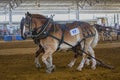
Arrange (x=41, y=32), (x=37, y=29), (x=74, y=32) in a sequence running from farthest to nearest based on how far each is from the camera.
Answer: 1. (x=74, y=32)
2. (x=37, y=29)
3. (x=41, y=32)

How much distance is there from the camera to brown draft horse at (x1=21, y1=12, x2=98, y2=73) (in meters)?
8.55

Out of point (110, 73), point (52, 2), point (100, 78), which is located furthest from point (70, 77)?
point (52, 2)

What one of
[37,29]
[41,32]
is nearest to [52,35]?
[41,32]

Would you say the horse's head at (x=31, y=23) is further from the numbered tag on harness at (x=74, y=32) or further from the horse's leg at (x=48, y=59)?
the numbered tag on harness at (x=74, y=32)

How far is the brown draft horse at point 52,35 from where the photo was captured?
8.55m

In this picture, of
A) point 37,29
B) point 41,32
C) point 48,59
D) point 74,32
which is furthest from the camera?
point 74,32

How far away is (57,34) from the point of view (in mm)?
8805

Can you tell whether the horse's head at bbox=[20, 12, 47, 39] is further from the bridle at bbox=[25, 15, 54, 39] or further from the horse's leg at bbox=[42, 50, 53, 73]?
the horse's leg at bbox=[42, 50, 53, 73]

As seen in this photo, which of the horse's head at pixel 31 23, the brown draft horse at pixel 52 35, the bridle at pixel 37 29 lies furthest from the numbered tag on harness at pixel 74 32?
the horse's head at pixel 31 23

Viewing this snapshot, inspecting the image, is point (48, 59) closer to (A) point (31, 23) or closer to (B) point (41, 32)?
(B) point (41, 32)

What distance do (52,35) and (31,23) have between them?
2.45 ft

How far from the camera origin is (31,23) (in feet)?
28.1

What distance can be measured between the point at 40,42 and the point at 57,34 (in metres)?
0.59

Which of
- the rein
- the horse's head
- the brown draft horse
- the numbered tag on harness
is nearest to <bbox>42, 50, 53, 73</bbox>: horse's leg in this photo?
the brown draft horse
